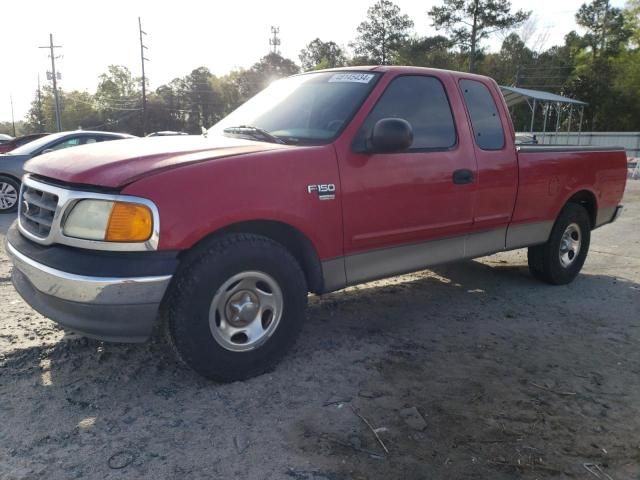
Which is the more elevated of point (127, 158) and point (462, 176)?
point (127, 158)

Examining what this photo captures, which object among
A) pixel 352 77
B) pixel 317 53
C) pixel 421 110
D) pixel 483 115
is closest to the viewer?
pixel 352 77

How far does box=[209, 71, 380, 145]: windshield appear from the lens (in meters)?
3.56

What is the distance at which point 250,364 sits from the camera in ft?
10.4

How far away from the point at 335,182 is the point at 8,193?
816 cm

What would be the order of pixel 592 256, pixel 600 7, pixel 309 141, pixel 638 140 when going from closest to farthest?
pixel 309 141, pixel 592 256, pixel 638 140, pixel 600 7

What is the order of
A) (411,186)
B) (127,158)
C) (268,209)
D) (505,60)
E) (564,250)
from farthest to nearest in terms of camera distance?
(505,60) → (564,250) → (411,186) → (268,209) → (127,158)

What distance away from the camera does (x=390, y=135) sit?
3342 mm

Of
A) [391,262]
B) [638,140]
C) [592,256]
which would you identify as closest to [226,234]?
[391,262]

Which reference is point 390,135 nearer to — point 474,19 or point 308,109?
point 308,109

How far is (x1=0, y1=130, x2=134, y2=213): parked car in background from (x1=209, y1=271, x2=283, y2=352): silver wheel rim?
6.80 m

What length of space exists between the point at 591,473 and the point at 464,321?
6.63ft

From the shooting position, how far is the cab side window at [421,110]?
12.4 feet

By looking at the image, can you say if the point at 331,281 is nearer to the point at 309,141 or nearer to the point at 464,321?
the point at 309,141

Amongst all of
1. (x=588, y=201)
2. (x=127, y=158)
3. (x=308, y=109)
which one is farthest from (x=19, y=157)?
(x=588, y=201)
